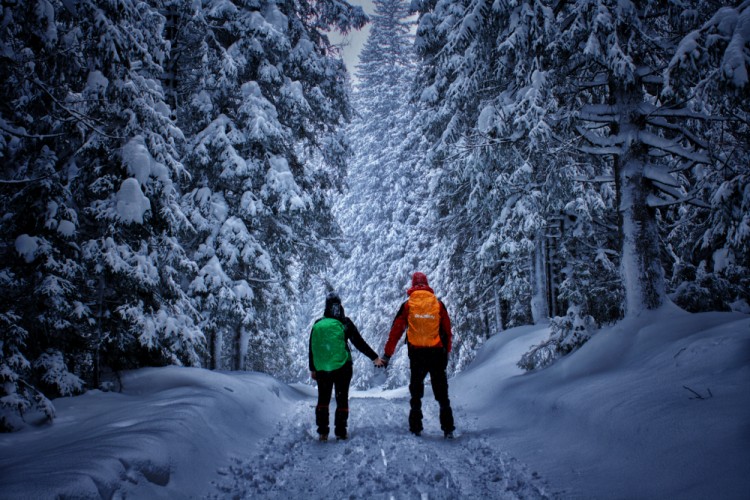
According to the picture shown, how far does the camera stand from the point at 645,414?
424 cm

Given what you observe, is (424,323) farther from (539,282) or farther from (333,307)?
(539,282)

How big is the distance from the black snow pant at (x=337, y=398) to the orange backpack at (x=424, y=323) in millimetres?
1125

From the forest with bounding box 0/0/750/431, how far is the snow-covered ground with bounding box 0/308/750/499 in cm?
111

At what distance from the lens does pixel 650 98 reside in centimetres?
934

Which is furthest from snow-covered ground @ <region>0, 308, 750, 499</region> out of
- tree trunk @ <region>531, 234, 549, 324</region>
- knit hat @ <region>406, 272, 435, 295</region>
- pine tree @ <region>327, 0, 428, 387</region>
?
pine tree @ <region>327, 0, 428, 387</region>

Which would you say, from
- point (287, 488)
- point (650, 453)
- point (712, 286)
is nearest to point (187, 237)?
point (287, 488)

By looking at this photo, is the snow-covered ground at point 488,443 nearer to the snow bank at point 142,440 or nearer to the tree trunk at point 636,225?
the snow bank at point 142,440

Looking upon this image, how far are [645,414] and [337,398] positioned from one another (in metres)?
3.85

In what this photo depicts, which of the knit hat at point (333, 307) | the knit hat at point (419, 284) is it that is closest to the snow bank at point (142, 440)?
the knit hat at point (333, 307)

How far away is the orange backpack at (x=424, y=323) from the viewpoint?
627 centimetres

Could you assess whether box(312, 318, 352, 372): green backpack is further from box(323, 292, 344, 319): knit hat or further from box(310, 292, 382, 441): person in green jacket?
box(323, 292, 344, 319): knit hat

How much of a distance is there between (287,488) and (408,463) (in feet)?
4.34

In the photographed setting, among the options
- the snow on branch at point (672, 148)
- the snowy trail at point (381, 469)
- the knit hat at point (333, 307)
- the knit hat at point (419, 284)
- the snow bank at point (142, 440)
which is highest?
the snow on branch at point (672, 148)

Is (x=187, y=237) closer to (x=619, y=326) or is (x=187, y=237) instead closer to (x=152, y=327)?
(x=152, y=327)
